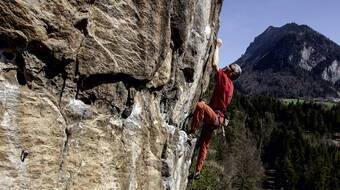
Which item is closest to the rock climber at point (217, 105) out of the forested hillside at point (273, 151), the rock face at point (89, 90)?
the rock face at point (89, 90)

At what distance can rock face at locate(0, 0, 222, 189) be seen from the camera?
219 inches

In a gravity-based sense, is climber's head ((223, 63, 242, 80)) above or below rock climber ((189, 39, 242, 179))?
above

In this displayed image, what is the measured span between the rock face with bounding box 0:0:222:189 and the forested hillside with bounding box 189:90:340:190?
1992 cm

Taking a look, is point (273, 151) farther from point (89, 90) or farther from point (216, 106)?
point (89, 90)

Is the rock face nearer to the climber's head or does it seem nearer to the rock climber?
the rock climber

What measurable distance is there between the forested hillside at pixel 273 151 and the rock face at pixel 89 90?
19.9 m

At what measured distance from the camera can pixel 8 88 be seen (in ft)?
18.0

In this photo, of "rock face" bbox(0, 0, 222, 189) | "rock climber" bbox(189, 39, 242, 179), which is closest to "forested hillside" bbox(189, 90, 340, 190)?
"rock climber" bbox(189, 39, 242, 179)

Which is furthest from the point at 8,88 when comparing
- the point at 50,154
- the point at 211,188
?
the point at 211,188

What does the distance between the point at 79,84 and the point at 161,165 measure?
10.8ft

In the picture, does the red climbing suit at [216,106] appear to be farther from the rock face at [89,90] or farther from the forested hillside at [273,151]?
the forested hillside at [273,151]

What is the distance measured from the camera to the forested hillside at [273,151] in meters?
48.0

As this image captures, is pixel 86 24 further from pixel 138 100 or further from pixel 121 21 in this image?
pixel 138 100

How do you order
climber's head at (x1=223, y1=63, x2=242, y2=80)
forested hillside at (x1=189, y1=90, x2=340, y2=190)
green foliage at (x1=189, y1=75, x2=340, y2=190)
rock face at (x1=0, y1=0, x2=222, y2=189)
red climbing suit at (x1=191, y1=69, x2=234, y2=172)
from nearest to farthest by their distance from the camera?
rock face at (x1=0, y1=0, x2=222, y2=189) → red climbing suit at (x1=191, y1=69, x2=234, y2=172) → climber's head at (x1=223, y1=63, x2=242, y2=80) → green foliage at (x1=189, y1=75, x2=340, y2=190) → forested hillside at (x1=189, y1=90, x2=340, y2=190)
